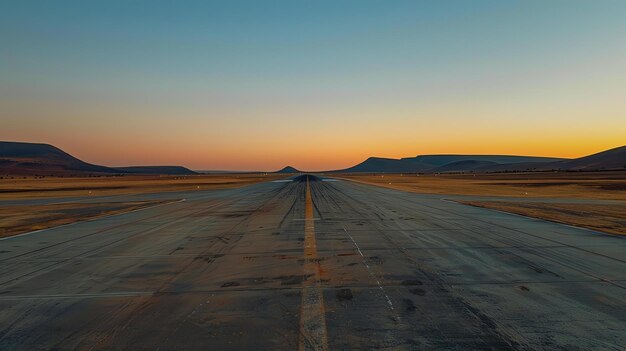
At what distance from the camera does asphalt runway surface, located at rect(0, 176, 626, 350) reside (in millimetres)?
5023

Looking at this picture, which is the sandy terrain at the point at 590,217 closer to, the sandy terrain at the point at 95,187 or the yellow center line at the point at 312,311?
the yellow center line at the point at 312,311

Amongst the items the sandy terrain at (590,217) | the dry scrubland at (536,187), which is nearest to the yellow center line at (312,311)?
the sandy terrain at (590,217)

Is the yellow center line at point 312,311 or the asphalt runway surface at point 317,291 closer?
the yellow center line at point 312,311

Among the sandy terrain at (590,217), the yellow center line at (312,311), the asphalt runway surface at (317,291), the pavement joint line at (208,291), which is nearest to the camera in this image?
the yellow center line at (312,311)

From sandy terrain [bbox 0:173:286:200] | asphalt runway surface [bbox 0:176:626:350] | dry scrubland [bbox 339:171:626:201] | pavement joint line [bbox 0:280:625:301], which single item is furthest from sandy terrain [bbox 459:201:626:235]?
sandy terrain [bbox 0:173:286:200]

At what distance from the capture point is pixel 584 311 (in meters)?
5.84

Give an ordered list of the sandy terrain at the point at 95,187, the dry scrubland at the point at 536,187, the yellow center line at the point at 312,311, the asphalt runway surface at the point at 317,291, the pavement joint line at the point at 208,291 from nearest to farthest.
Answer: the yellow center line at the point at 312,311
the asphalt runway surface at the point at 317,291
the pavement joint line at the point at 208,291
the dry scrubland at the point at 536,187
the sandy terrain at the point at 95,187

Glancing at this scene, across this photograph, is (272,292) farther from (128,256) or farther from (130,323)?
(128,256)

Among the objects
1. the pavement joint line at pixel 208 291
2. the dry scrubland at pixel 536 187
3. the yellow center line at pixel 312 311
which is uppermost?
the dry scrubland at pixel 536 187

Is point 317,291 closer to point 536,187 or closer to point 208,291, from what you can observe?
point 208,291

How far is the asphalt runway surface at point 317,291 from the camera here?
502 cm

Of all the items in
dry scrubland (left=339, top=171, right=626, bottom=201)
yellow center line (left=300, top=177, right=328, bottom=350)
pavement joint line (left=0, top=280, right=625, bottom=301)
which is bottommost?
pavement joint line (left=0, top=280, right=625, bottom=301)

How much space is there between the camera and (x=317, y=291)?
701 centimetres

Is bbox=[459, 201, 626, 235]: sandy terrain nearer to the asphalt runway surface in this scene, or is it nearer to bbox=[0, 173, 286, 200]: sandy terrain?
the asphalt runway surface
